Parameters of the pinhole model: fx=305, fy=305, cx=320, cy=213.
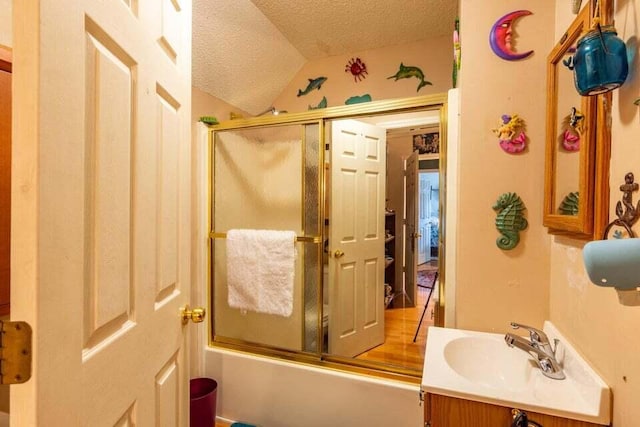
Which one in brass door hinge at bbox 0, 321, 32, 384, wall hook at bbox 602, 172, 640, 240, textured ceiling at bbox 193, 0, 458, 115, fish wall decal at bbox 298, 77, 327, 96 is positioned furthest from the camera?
fish wall decal at bbox 298, 77, 327, 96

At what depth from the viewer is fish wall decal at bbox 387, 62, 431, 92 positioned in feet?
7.22

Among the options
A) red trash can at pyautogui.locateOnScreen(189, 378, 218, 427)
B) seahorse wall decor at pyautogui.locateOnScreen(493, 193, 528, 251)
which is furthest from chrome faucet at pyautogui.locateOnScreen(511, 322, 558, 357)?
red trash can at pyautogui.locateOnScreen(189, 378, 218, 427)

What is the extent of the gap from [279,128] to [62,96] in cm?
167

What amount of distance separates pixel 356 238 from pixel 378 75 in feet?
4.11

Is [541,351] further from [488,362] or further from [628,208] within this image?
[628,208]

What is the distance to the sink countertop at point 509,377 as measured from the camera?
779 millimetres

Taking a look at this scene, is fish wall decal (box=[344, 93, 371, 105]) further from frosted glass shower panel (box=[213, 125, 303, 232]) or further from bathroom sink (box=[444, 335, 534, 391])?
bathroom sink (box=[444, 335, 534, 391])

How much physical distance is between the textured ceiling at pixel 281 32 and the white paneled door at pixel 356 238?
2.06 ft

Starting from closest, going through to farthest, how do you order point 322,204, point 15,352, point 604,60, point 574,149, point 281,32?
point 15,352
point 604,60
point 574,149
point 322,204
point 281,32

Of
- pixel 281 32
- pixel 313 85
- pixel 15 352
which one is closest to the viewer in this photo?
pixel 15 352

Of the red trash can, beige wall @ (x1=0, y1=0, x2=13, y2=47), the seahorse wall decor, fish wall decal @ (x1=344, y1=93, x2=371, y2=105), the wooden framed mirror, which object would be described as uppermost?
fish wall decal @ (x1=344, y1=93, x2=371, y2=105)

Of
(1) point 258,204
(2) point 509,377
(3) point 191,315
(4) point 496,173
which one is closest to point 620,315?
(2) point 509,377

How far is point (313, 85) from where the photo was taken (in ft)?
8.22

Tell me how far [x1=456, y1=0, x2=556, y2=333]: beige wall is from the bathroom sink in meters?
0.14
